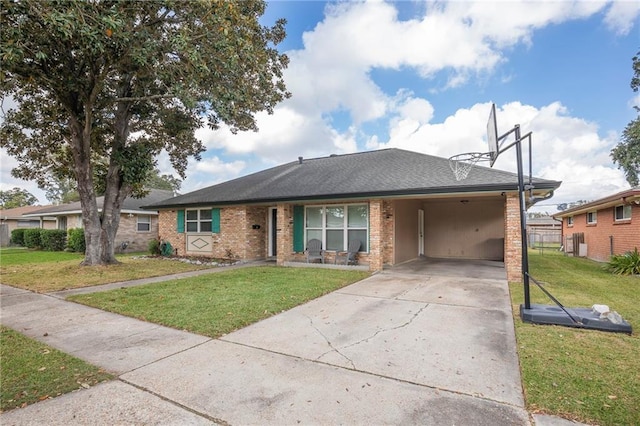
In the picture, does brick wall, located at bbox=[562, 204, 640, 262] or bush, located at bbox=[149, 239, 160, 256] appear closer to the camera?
brick wall, located at bbox=[562, 204, 640, 262]

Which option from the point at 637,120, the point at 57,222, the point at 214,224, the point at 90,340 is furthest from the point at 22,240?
the point at 637,120

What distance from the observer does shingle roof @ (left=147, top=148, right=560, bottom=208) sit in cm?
875

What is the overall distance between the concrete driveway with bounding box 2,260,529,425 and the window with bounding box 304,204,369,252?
5.11 m

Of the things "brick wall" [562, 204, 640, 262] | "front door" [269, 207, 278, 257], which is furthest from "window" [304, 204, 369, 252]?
"brick wall" [562, 204, 640, 262]

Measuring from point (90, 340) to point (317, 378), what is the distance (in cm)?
323

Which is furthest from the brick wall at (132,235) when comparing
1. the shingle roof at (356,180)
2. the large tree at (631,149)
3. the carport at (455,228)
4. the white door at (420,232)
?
the large tree at (631,149)

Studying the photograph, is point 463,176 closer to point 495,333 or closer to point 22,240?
point 495,333

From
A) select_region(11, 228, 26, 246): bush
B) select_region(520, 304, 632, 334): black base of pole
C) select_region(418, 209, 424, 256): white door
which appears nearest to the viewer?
select_region(520, 304, 632, 334): black base of pole

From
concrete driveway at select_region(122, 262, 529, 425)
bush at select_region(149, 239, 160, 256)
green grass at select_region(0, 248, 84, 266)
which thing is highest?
bush at select_region(149, 239, 160, 256)

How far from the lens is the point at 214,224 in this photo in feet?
45.1

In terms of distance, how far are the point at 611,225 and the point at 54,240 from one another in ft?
92.7

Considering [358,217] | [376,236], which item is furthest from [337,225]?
[376,236]

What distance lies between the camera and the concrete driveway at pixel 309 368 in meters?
2.61

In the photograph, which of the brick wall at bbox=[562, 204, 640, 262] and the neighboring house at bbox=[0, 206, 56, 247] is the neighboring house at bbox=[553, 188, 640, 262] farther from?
the neighboring house at bbox=[0, 206, 56, 247]
